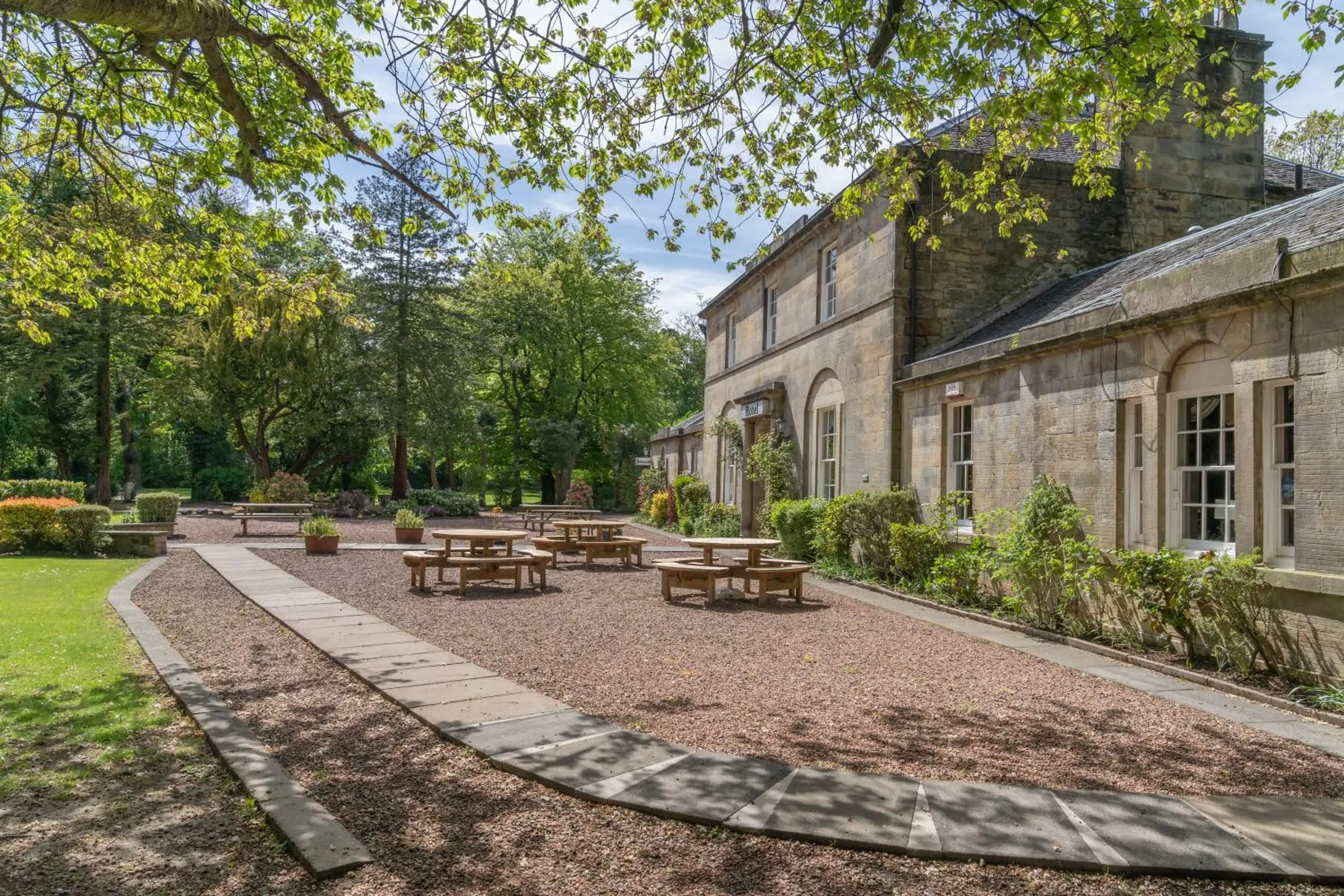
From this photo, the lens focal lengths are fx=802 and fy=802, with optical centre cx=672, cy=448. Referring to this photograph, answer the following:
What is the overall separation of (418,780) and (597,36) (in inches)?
255

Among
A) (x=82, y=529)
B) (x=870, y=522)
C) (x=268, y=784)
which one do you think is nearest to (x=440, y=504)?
(x=82, y=529)

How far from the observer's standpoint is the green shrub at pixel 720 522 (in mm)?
21309

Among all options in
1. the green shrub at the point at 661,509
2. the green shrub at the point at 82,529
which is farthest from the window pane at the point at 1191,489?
the green shrub at the point at 661,509

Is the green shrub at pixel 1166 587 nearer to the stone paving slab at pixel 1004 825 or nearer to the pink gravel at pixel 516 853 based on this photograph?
the stone paving slab at pixel 1004 825

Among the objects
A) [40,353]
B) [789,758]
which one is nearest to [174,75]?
[789,758]

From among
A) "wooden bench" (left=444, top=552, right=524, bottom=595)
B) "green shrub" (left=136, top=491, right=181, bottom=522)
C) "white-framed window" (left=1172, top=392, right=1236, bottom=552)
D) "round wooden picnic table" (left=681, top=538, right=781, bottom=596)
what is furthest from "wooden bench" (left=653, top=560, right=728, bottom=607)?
"green shrub" (left=136, top=491, right=181, bottom=522)

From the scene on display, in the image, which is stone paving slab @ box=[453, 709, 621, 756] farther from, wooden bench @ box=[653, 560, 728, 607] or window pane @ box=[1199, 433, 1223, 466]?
window pane @ box=[1199, 433, 1223, 466]

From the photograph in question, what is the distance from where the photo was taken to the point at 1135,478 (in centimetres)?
890

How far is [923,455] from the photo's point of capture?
13617 mm

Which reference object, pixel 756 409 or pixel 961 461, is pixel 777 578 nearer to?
pixel 961 461

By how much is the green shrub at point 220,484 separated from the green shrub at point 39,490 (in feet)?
71.8

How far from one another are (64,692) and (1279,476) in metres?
10.2

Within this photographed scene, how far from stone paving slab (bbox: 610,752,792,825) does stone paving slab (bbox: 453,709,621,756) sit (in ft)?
A: 2.78

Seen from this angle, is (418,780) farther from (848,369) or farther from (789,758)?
(848,369)
